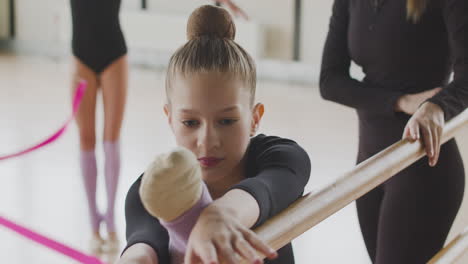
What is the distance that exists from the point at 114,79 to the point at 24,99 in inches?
139

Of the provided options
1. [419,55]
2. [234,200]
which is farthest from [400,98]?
[234,200]

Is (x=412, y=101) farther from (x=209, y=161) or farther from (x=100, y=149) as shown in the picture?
(x=100, y=149)

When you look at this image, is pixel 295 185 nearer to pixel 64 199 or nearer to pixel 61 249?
pixel 61 249

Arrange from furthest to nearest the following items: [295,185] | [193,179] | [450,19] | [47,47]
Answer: [47,47] < [450,19] < [295,185] < [193,179]

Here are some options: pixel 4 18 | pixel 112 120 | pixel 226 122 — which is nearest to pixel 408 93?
pixel 226 122

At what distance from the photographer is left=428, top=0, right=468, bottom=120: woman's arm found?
1.39 m

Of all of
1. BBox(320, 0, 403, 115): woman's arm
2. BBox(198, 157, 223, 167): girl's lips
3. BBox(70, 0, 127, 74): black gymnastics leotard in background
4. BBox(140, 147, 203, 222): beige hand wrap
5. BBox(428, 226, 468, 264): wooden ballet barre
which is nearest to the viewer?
BBox(140, 147, 203, 222): beige hand wrap

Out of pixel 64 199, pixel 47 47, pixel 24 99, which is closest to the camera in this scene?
pixel 64 199

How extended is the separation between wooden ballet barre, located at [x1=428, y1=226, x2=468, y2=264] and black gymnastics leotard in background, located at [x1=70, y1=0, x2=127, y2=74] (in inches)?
64.7

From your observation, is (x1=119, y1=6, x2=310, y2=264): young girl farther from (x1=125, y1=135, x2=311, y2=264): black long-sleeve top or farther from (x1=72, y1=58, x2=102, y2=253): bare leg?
(x1=72, y1=58, x2=102, y2=253): bare leg

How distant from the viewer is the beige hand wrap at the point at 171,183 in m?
0.55

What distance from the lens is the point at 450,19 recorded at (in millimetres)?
1433

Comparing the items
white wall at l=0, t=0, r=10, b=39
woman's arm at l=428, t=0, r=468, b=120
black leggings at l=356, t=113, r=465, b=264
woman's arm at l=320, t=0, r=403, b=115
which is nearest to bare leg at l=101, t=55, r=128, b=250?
woman's arm at l=320, t=0, r=403, b=115

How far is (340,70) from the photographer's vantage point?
167 cm
